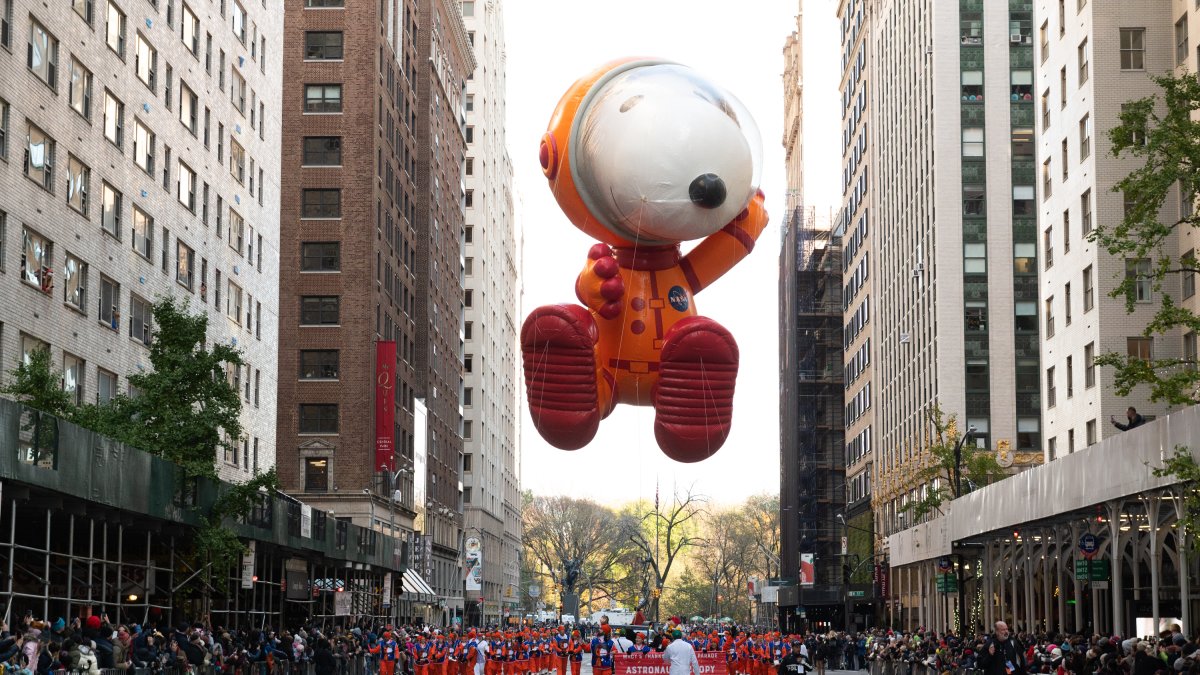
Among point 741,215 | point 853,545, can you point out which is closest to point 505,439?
point 853,545

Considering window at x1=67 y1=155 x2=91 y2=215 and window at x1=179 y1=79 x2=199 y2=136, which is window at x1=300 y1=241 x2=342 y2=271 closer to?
window at x1=179 y1=79 x2=199 y2=136

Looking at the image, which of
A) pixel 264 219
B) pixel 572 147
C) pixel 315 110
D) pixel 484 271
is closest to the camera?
Result: pixel 572 147

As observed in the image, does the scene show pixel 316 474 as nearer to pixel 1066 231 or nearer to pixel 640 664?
pixel 1066 231

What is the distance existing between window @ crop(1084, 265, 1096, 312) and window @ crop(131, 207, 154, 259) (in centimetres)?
3091

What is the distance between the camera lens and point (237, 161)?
62406mm

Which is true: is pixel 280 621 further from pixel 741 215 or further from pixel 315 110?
pixel 741 215

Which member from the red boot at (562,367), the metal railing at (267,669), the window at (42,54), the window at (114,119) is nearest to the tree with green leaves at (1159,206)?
the red boot at (562,367)

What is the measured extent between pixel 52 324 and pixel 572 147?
3012 cm

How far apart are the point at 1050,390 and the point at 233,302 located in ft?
102

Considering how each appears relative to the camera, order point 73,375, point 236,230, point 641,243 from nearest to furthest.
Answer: point 641,243
point 73,375
point 236,230

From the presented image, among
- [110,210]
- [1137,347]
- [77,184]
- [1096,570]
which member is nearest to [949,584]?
[1137,347]

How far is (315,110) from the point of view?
259ft

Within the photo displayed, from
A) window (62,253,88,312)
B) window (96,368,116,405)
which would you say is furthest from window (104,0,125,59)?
window (96,368,116,405)

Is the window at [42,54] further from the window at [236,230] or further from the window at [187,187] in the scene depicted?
the window at [236,230]
